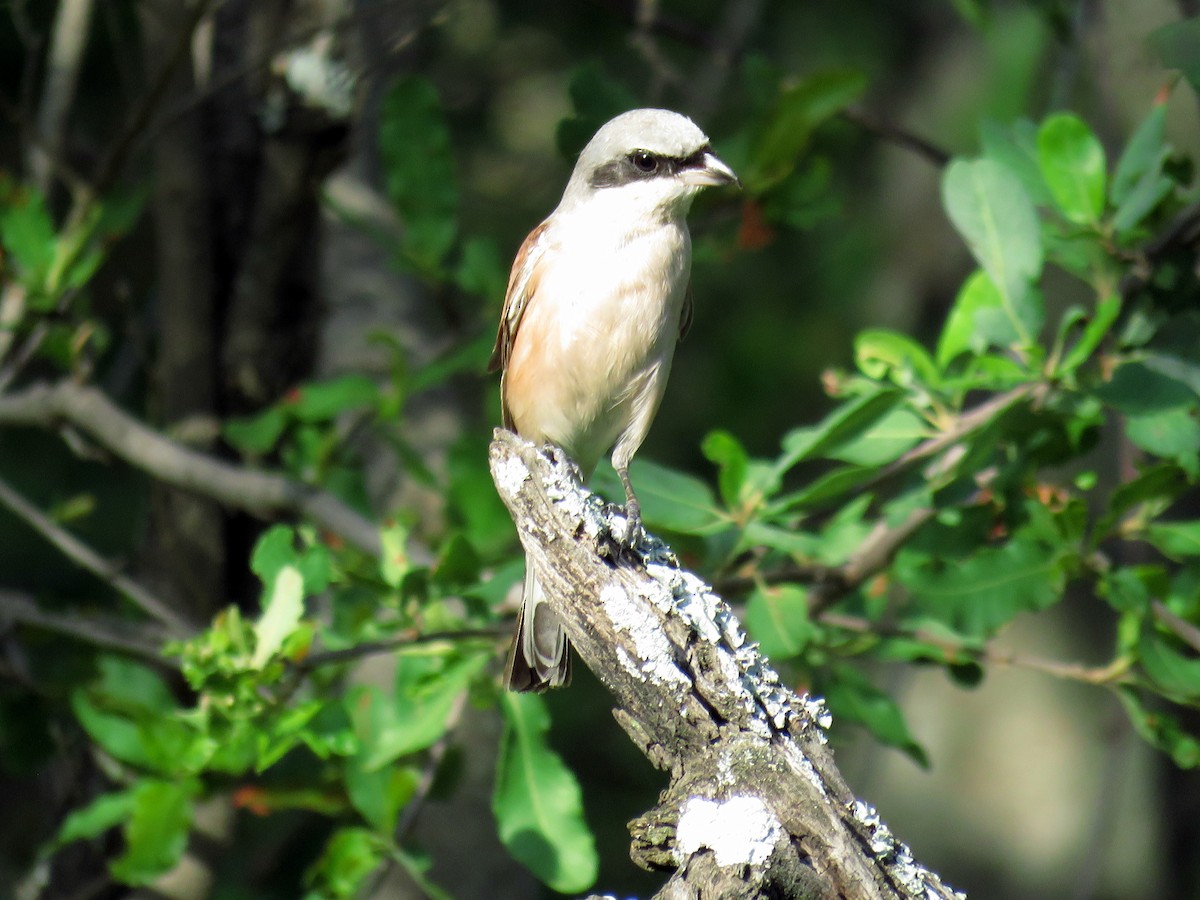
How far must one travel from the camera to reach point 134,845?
380cm

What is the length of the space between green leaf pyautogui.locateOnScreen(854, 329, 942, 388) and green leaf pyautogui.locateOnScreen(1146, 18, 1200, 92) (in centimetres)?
116

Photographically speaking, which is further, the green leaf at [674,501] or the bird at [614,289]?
the bird at [614,289]

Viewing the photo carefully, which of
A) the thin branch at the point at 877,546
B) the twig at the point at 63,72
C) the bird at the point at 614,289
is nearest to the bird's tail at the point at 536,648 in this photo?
the bird at the point at 614,289

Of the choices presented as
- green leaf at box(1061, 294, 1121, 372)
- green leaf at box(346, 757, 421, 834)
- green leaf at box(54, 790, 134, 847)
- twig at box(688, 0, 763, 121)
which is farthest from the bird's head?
green leaf at box(54, 790, 134, 847)

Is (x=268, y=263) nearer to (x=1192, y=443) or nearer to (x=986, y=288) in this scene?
(x=986, y=288)

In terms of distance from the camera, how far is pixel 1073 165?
3539mm

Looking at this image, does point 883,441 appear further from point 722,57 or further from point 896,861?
point 722,57

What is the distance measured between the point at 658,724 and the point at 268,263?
11.1 feet

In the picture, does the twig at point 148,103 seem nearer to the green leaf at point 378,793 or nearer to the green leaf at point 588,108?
the green leaf at point 588,108

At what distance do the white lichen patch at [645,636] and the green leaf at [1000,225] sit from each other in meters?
1.55

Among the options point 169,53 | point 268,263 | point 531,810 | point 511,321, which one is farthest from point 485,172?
point 531,810

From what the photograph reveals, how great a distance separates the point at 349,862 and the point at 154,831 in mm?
588

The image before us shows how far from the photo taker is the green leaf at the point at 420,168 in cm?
456

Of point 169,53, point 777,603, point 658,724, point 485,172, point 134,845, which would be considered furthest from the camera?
point 485,172
